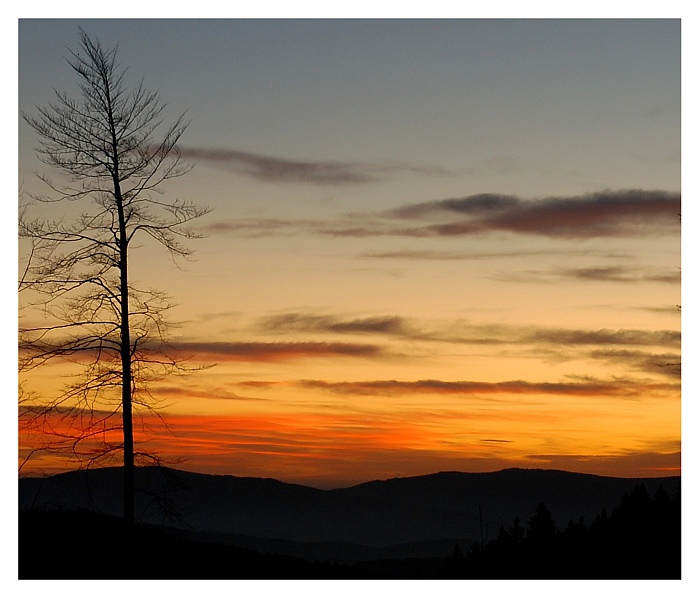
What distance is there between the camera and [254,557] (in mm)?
24906

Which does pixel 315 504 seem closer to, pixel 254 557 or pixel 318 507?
pixel 318 507

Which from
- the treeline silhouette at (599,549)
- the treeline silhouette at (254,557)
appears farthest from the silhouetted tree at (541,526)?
the treeline silhouette at (254,557)

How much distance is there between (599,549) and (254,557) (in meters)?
9.34

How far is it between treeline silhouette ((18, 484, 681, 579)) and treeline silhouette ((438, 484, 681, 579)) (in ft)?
0.12

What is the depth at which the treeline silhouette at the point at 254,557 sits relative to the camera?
2170 cm

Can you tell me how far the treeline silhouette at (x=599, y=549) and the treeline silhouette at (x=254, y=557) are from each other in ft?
0.12

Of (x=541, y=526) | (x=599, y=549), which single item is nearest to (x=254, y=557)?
(x=599, y=549)

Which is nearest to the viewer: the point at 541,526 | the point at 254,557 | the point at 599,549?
the point at 599,549

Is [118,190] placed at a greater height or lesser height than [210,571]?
greater

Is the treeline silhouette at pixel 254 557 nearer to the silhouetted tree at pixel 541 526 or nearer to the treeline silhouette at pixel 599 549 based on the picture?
the treeline silhouette at pixel 599 549
